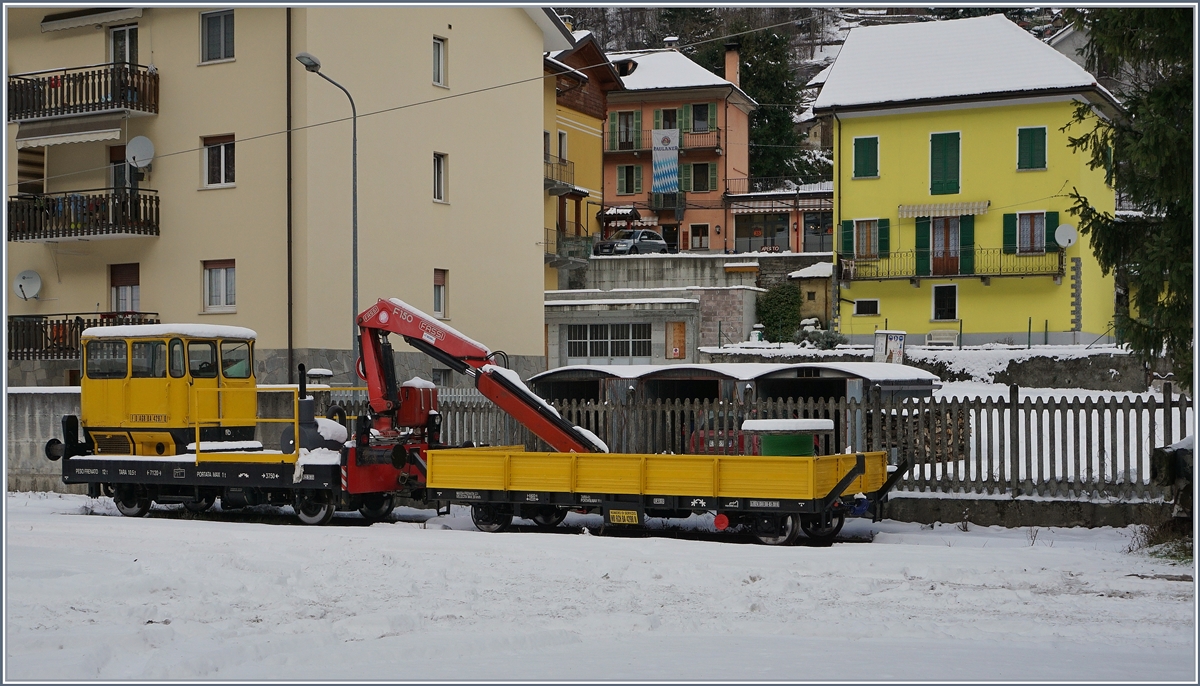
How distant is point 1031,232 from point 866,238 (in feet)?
18.7

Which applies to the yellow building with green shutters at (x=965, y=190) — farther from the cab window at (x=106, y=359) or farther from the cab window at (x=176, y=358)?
the cab window at (x=106, y=359)

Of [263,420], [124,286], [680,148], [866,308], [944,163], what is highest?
[680,148]

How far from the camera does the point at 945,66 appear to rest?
44906 millimetres

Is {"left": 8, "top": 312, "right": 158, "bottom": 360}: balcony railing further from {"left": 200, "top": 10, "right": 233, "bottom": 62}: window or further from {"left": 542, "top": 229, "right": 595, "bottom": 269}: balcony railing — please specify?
{"left": 542, "top": 229, "right": 595, "bottom": 269}: balcony railing

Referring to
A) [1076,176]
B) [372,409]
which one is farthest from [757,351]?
[372,409]

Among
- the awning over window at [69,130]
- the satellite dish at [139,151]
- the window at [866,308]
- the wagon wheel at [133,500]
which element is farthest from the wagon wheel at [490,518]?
the window at [866,308]

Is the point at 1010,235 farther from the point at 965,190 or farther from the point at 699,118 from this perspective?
the point at 699,118

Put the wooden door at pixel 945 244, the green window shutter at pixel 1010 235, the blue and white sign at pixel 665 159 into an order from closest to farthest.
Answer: the green window shutter at pixel 1010 235
the wooden door at pixel 945 244
the blue and white sign at pixel 665 159

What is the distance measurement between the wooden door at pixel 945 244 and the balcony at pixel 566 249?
43.3 ft

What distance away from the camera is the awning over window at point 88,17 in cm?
2968

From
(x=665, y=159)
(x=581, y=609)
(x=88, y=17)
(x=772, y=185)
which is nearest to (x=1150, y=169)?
(x=581, y=609)

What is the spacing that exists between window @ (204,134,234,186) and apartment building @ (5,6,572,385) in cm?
5

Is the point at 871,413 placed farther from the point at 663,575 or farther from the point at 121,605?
the point at 121,605

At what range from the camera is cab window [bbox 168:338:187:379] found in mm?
18750
